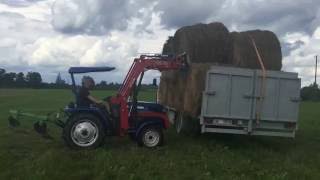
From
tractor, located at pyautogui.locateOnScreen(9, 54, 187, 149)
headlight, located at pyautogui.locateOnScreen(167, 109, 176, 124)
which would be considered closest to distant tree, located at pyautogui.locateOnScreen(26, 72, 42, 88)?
headlight, located at pyautogui.locateOnScreen(167, 109, 176, 124)

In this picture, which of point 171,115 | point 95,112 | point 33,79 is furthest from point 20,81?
point 95,112

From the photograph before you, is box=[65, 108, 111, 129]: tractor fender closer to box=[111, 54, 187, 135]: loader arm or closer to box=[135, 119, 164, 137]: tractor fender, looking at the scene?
box=[111, 54, 187, 135]: loader arm

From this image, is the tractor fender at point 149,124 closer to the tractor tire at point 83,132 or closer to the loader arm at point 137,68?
the loader arm at point 137,68

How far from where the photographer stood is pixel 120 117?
14.5 metres

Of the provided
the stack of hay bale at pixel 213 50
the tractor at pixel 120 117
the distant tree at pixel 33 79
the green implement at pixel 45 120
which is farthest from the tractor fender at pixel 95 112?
the distant tree at pixel 33 79

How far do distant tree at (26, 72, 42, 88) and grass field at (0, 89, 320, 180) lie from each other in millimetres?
70508

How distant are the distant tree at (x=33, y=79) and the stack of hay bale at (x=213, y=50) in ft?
232

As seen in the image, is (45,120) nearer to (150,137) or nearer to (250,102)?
(150,137)

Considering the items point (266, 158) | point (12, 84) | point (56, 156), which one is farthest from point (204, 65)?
point (12, 84)

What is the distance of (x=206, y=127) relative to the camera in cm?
1429

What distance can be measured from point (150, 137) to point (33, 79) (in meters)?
73.5

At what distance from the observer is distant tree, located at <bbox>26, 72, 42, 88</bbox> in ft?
282

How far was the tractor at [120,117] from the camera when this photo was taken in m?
14.0

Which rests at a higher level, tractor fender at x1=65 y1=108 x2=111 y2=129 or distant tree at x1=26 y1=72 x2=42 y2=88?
distant tree at x1=26 y1=72 x2=42 y2=88
